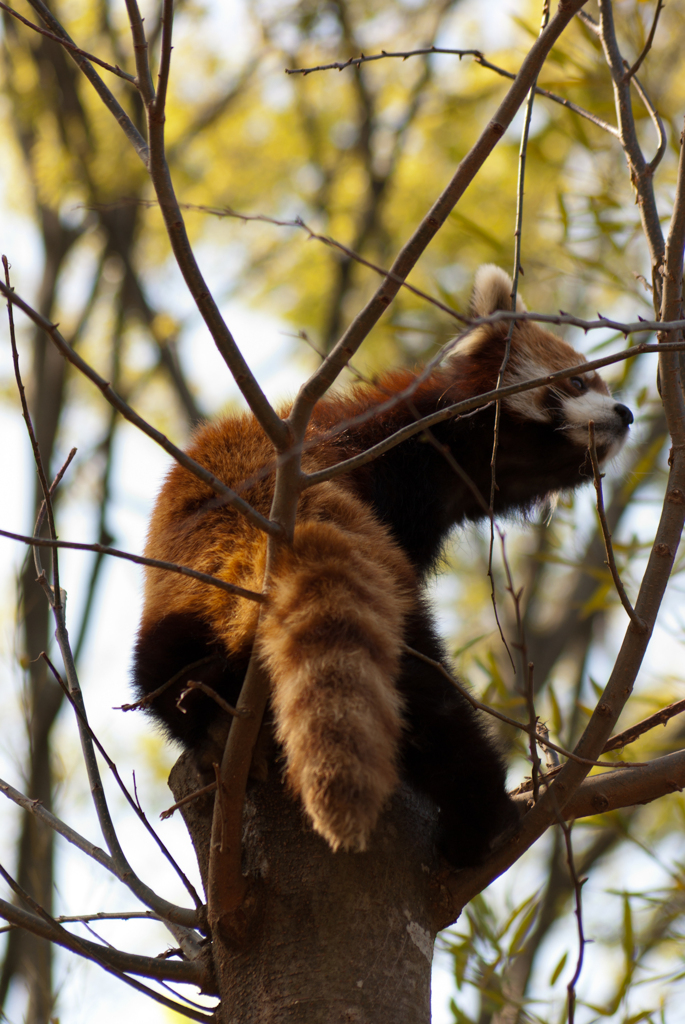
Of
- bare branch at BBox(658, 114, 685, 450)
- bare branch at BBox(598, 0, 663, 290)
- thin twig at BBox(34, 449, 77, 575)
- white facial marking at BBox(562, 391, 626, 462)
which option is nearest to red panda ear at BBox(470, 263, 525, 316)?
white facial marking at BBox(562, 391, 626, 462)

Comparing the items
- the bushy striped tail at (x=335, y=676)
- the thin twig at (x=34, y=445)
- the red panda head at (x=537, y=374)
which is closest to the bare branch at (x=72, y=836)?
the thin twig at (x=34, y=445)

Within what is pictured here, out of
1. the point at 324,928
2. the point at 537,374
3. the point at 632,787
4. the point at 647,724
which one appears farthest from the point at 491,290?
the point at 324,928

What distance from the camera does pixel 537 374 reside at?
375 cm

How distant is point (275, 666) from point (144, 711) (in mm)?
860

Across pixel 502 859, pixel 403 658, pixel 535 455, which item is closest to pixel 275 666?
pixel 403 658

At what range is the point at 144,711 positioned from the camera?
238cm

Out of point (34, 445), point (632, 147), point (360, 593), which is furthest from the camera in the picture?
point (632, 147)

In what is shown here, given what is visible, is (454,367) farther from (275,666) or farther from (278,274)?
(278,274)

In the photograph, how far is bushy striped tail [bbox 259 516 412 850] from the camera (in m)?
1.41

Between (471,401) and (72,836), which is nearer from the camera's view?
(471,401)

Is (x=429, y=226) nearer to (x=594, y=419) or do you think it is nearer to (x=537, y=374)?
(x=594, y=419)

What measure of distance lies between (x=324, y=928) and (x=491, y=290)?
2564 millimetres

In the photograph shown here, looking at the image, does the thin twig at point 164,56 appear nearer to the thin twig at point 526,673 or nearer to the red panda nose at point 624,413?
the thin twig at point 526,673

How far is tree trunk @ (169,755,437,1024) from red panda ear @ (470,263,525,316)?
2254 millimetres
